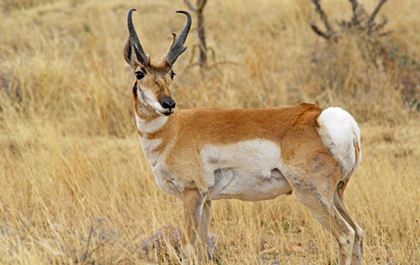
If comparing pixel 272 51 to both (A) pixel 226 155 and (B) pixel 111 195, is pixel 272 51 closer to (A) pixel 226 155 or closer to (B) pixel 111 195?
(B) pixel 111 195

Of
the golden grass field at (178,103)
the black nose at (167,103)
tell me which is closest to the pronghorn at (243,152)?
the black nose at (167,103)

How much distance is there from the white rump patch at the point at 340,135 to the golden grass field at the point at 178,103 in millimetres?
824

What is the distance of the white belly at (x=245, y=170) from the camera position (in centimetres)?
512

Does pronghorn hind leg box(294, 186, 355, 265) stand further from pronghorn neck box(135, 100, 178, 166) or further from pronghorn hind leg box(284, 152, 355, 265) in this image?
pronghorn neck box(135, 100, 178, 166)

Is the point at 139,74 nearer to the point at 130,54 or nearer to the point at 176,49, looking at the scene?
the point at 130,54

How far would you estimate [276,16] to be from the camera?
43.5 feet

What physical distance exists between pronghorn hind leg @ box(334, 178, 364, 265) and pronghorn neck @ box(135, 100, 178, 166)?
1.35m

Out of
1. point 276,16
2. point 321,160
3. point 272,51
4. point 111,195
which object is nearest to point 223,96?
point 272,51

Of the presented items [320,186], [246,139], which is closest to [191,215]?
[246,139]

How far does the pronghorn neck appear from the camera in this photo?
213 inches

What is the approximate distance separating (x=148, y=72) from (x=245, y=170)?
1.04 metres

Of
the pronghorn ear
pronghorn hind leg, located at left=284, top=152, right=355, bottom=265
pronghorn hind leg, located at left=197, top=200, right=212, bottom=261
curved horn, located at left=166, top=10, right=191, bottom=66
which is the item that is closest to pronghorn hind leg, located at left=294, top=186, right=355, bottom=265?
pronghorn hind leg, located at left=284, top=152, right=355, bottom=265

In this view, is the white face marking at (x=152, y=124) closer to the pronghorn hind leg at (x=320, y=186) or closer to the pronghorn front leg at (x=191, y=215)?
the pronghorn front leg at (x=191, y=215)

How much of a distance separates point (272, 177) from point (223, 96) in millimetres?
4736
